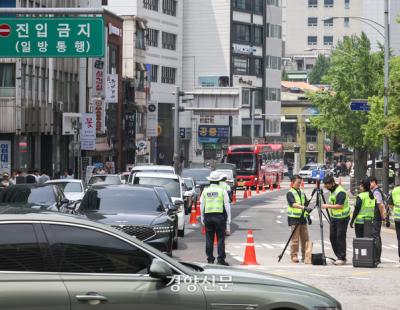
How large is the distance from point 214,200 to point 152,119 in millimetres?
66286

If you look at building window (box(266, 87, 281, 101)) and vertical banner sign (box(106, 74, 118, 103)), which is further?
building window (box(266, 87, 281, 101))

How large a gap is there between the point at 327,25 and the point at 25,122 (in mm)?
110958

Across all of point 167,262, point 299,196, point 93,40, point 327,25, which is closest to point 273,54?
point 327,25

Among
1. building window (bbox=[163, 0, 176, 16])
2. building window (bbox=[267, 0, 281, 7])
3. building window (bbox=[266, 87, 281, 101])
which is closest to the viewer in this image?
building window (bbox=[163, 0, 176, 16])

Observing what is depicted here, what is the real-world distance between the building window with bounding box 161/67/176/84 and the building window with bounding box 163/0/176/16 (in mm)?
5255

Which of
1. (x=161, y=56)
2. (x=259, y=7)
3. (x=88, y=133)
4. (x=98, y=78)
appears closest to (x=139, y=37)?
(x=161, y=56)

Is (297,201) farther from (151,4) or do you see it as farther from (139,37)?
(151,4)

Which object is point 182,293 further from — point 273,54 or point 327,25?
point 327,25

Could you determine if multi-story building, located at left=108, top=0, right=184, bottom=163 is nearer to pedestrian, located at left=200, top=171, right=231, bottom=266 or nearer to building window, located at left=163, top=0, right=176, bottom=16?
building window, located at left=163, top=0, right=176, bottom=16

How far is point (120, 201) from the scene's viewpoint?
64.2ft

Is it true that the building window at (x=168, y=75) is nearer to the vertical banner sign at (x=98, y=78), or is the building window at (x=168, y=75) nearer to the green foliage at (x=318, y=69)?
the vertical banner sign at (x=98, y=78)

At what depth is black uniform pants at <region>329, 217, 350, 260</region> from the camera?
2039cm

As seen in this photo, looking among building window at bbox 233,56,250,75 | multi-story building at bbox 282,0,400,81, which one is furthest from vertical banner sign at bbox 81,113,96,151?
multi-story building at bbox 282,0,400,81

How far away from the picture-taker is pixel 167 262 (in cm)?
860
